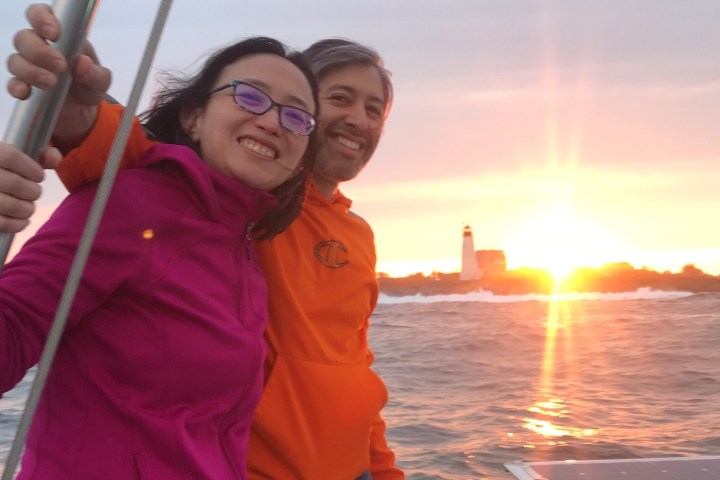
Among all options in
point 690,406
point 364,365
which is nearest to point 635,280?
point 690,406

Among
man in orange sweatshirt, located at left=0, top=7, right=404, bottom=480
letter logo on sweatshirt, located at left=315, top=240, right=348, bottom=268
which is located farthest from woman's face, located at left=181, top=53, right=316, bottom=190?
letter logo on sweatshirt, located at left=315, top=240, right=348, bottom=268

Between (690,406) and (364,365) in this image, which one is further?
(690,406)

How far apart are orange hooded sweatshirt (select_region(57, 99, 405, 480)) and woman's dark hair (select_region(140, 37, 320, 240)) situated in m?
0.13

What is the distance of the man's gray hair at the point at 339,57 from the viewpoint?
179 centimetres

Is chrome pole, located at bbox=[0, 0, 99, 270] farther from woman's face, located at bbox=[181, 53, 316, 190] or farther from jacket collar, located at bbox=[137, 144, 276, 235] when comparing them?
woman's face, located at bbox=[181, 53, 316, 190]

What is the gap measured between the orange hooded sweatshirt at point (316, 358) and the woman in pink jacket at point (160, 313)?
0.93 ft

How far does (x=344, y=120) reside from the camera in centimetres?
179

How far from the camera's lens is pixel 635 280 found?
47.6 meters

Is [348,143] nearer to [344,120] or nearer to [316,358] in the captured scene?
[344,120]

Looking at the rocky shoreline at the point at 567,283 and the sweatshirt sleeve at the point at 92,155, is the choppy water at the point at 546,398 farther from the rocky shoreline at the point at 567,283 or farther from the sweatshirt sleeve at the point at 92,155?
the rocky shoreline at the point at 567,283

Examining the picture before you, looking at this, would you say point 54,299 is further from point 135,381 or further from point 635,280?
point 635,280

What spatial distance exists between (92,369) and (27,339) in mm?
139

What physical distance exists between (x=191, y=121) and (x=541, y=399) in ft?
25.3

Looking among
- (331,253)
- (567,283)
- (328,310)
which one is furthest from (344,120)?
(567,283)
